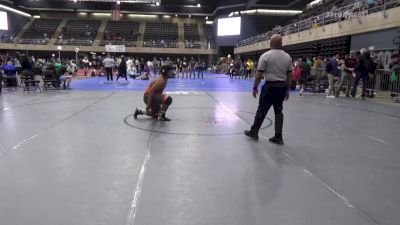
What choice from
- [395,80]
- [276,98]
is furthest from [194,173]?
[395,80]

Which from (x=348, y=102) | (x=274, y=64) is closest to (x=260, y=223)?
(x=274, y=64)

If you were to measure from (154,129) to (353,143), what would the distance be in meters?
3.51

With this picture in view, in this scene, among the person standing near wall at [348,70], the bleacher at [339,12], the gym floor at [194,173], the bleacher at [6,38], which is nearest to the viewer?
the gym floor at [194,173]

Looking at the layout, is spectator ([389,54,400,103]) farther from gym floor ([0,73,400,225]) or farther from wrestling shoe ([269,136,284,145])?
wrestling shoe ([269,136,284,145])

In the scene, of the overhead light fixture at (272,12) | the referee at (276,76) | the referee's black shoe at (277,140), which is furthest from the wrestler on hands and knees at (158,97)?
the overhead light fixture at (272,12)

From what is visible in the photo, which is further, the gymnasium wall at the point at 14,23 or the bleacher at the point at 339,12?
the gymnasium wall at the point at 14,23

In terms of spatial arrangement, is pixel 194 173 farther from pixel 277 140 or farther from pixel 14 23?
pixel 14 23

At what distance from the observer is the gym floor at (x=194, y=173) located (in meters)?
3.03

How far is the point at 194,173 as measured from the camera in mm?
4137

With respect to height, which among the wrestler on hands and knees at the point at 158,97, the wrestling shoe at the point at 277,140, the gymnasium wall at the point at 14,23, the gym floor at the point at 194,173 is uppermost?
the gymnasium wall at the point at 14,23

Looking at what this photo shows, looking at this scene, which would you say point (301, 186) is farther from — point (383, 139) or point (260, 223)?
point (383, 139)

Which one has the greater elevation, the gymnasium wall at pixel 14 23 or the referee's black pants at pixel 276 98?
the gymnasium wall at pixel 14 23

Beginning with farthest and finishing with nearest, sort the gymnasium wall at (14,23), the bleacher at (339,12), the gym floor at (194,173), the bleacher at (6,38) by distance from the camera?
the gymnasium wall at (14,23) < the bleacher at (6,38) < the bleacher at (339,12) < the gym floor at (194,173)

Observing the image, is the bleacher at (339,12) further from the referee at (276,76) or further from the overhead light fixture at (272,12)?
the referee at (276,76)
